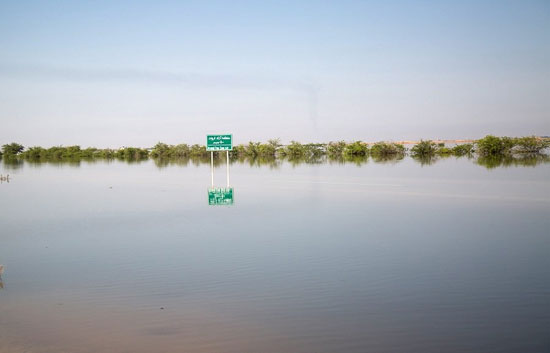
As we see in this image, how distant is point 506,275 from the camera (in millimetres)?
6969

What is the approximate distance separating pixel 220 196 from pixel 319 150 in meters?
58.2

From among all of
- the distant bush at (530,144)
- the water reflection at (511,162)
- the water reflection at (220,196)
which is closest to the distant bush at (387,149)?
the distant bush at (530,144)

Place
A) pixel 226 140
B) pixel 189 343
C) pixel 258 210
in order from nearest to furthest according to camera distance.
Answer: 1. pixel 189 343
2. pixel 258 210
3. pixel 226 140

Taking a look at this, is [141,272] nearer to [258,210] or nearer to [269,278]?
[269,278]

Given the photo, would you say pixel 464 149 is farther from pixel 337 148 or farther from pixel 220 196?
pixel 220 196

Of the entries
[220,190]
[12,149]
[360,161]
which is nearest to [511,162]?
[360,161]

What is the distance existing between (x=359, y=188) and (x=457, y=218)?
8750mm

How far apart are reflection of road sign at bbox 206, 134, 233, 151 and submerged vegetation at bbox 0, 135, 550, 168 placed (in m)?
27.4

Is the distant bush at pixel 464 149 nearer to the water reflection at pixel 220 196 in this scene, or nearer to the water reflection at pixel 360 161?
the water reflection at pixel 360 161

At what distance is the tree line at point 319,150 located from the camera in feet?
206

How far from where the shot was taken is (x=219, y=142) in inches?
1031

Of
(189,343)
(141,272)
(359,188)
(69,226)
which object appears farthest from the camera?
(359,188)

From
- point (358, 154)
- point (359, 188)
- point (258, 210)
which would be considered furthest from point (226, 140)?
point (358, 154)

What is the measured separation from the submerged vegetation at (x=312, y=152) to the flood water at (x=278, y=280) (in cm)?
4062
